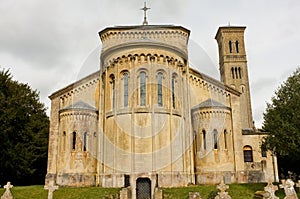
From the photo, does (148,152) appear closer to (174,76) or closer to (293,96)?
(174,76)

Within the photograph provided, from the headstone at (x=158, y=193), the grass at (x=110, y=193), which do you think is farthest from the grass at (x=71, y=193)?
the headstone at (x=158, y=193)

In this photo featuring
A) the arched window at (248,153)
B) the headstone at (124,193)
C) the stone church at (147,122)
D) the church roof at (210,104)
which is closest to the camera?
the headstone at (124,193)

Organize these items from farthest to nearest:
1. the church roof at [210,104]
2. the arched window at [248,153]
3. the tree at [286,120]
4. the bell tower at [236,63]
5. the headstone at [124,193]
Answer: the bell tower at [236,63]
the arched window at [248,153]
the church roof at [210,104]
the headstone at [124,193]
the tree at [286,120]

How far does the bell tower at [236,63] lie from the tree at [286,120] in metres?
31.1

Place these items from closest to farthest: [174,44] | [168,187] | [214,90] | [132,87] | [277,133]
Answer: [277,133]
[168,187]
[132,87]
[174,44]
[214,90]

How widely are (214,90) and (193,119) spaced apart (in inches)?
149

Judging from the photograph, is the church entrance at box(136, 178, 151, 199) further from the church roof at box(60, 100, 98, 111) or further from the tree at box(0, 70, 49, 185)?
the tree at box(0, 70, 49, 185)

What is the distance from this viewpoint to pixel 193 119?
29391 millimetres

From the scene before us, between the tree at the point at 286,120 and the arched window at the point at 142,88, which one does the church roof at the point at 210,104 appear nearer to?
the arched window at the point at 142,88

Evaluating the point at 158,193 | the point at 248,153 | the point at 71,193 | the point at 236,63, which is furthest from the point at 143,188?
the point at 236,63

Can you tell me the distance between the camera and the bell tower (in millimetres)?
52875

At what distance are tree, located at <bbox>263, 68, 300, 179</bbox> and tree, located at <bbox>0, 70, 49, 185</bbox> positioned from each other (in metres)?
22.1

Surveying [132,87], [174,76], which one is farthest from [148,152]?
[174,76]

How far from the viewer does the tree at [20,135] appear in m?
29.1
